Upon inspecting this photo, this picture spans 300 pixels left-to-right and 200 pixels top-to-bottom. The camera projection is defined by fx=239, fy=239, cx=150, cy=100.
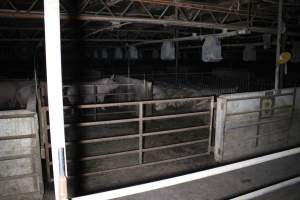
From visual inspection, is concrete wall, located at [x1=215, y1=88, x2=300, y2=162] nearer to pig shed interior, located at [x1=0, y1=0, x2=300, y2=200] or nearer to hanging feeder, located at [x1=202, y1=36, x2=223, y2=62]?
pig shed interior, located at [x1=0, y1=0, x2=300, y2=200]

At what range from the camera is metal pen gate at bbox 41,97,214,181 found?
460 cm

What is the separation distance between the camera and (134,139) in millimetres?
6844

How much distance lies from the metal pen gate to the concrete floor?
82 centimetres

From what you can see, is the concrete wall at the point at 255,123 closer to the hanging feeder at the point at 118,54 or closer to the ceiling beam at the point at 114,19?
the ceiling beam at the point at 114,19

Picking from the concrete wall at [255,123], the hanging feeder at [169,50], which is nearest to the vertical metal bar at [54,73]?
the concrete wall at [255,123]

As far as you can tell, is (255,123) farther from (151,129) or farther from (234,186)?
(151,129)

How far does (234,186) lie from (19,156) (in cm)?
378

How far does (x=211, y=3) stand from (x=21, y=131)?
516 cm

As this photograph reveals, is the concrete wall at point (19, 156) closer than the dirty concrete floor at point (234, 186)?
Yes

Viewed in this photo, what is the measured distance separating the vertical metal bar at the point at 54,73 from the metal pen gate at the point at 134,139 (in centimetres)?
232

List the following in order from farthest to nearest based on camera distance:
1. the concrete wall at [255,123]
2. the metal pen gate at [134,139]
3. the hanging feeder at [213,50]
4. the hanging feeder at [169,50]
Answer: the hanging feeder at [169,50]
the hanging feeder at [213,50]
the concrete wall at [255,123]
the metal pen gate at [134,139]

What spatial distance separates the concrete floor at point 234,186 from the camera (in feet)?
13.5

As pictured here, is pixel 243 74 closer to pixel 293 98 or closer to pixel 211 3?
pixel 293 98

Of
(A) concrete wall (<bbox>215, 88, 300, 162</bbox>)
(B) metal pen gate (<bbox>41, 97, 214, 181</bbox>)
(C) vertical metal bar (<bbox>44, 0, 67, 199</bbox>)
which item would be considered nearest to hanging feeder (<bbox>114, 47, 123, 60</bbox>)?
(B) metal pen gate (<bbox>41, 97, 214, 181</bbox>)
